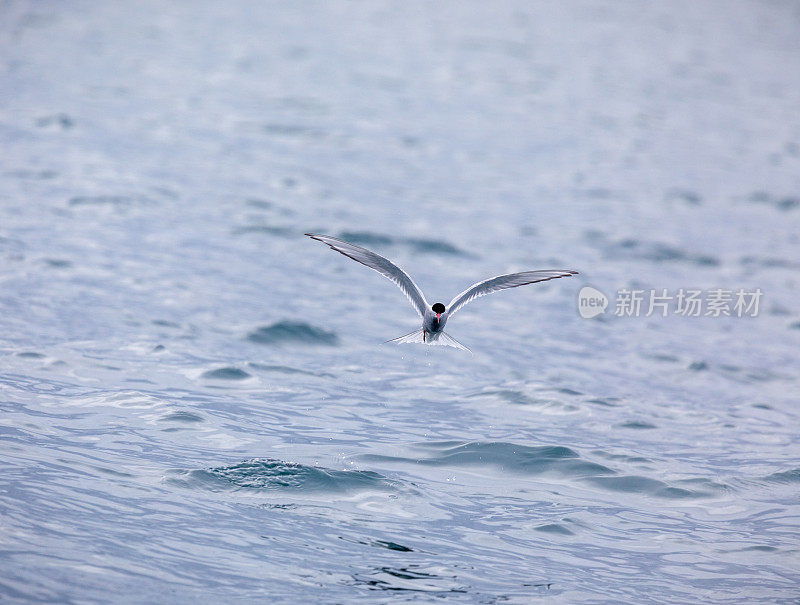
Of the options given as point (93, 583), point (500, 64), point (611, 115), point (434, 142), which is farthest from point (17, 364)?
point (500, 64)

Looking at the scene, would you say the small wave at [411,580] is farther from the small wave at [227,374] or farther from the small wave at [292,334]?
the small wave at [292,334]

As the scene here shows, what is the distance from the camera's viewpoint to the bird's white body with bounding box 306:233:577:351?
830cm

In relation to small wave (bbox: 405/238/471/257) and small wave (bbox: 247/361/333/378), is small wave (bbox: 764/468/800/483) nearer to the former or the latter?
small wave (bbox: 247/361/333/378)

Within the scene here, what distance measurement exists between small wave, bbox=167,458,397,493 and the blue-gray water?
4 centimetres

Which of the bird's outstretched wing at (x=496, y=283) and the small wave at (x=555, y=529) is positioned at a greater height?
the bird's outstretched wing at (x=496, y=283)

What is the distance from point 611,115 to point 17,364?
90.6ft

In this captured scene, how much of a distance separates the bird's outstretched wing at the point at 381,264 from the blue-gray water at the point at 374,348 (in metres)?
2.47

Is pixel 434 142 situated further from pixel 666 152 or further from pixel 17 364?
pixel 17 364

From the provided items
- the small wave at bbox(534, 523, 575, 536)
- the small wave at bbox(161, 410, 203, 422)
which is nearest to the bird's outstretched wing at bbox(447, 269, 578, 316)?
the small wave at bbox(534, 523, 575, 536)

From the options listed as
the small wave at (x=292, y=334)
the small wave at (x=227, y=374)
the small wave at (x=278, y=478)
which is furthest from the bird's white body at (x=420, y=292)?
the small wave at (x=292, y=334)

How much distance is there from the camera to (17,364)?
43.9ft

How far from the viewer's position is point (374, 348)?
1612 centimetres

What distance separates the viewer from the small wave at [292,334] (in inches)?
627

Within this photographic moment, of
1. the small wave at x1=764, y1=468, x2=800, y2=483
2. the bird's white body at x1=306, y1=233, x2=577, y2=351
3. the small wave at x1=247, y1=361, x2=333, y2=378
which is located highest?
the bird's white body at x1=306, y1=233, x2=577, y2=351
